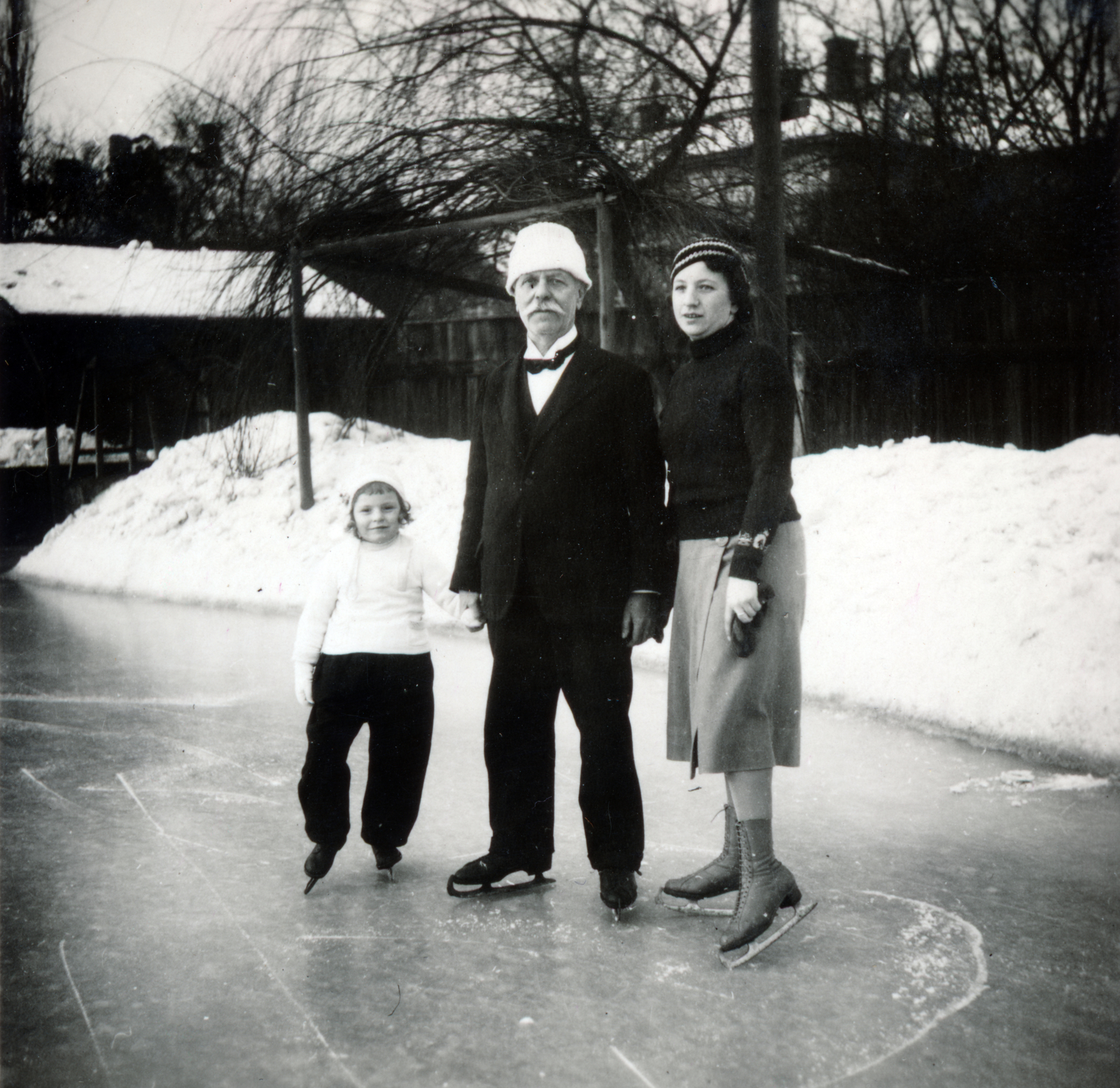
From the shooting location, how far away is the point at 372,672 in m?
3.39

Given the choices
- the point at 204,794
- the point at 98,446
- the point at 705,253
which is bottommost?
the point at 204,794

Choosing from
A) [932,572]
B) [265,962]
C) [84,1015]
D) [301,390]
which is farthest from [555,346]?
[301,390]

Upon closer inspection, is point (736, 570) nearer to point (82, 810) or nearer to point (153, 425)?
point (82, 810)

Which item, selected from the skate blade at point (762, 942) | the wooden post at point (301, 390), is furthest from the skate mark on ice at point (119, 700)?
the wooden post at point (301, 390)

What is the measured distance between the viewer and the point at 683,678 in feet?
10.1

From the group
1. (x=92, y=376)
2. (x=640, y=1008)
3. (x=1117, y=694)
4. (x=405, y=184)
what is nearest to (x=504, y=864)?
(x=640, y=1008)

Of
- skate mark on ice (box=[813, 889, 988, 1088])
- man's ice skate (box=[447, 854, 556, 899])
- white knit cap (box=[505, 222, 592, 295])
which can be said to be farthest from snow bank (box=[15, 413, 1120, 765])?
white knit cap (box=[505, 222, 592, 295])

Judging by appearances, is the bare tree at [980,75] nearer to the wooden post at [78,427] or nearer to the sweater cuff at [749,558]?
the sweater cuff at [749,558]

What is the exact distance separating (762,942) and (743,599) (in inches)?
36.6

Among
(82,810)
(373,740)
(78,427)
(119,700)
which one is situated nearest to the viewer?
(373,740)

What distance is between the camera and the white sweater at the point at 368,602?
341 cm

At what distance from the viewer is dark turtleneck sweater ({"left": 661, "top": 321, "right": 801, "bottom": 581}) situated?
2.79m

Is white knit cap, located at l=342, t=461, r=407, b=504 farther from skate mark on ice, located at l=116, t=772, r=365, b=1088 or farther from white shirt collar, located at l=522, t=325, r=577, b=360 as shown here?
skate mark on ice, located at l=116, t=772, r=365, b=1088

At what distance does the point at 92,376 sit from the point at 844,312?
1052cm
